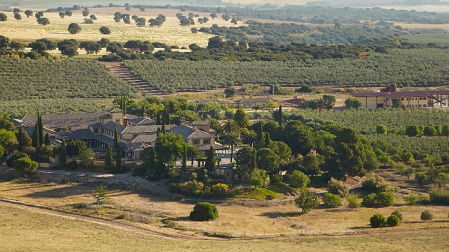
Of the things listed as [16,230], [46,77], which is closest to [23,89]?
[46,77]

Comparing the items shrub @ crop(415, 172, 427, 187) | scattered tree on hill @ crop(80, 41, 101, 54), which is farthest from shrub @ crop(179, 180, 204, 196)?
scattered tree on hill @ crop(80, 41, 101, 54)

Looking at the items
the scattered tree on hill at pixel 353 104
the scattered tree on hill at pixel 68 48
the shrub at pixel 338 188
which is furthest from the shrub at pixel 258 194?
the scattered tree on hill at pixel 68 48

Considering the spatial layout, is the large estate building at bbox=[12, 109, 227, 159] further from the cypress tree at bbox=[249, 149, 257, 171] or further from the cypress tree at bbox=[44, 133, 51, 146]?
the cypress tree at bbox=[249, 149, 257, 171]

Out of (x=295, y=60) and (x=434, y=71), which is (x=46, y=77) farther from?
(x=434, y=71)

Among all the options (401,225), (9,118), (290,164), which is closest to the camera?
(401,225)

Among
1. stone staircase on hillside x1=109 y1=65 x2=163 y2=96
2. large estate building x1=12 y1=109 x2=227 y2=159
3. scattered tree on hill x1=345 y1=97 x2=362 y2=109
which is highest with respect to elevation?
large estate building x1=12 y1=109 x2=227 y2=159

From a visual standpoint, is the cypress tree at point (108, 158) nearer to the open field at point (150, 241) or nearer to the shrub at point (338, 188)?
the open field at point (150, 241)

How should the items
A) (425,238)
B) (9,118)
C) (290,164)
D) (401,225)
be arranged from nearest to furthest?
(425,238) < (401,225) < (290,164) < (9,118)
